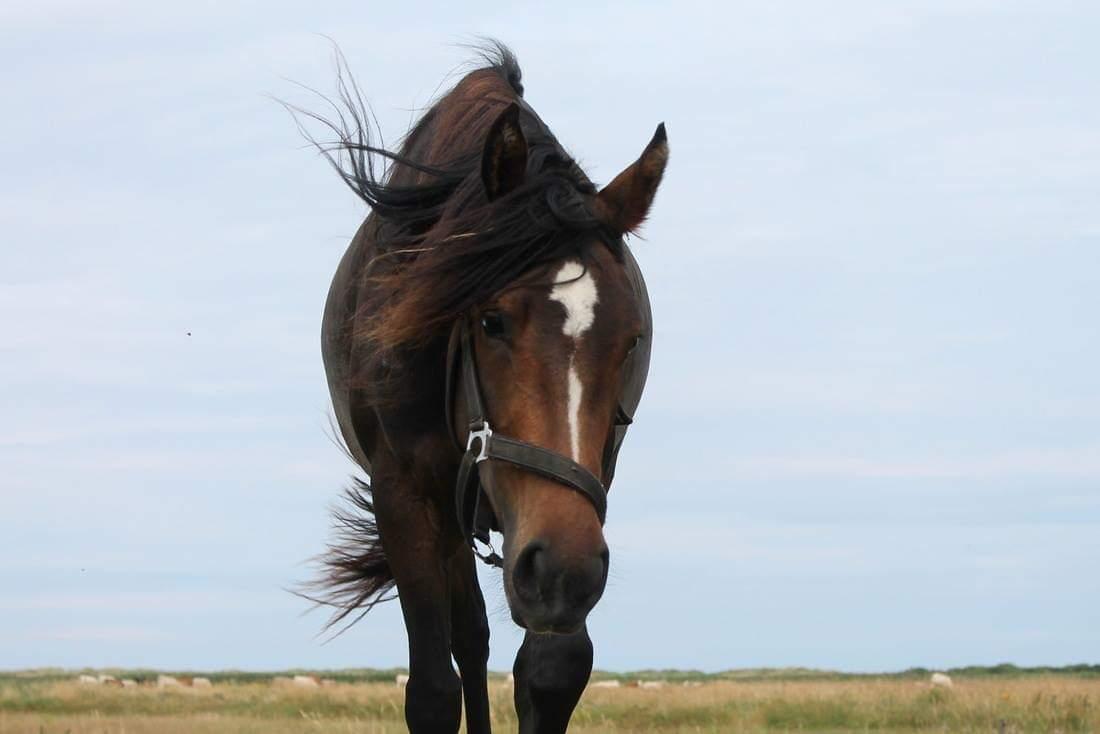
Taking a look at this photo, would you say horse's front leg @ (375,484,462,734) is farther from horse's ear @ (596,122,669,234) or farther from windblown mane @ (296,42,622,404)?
horse's ear @ (596,122,669,234)

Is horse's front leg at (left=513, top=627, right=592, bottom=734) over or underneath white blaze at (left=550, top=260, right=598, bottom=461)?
underneath

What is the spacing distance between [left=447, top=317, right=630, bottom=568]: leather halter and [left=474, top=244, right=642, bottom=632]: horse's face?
32 millimetres

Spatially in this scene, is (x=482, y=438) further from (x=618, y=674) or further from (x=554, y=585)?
(x=618, y=674)

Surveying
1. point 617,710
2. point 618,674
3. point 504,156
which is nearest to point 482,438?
point 504,156

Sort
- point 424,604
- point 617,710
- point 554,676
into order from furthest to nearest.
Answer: point 617,710
point 424,604
point 554,676

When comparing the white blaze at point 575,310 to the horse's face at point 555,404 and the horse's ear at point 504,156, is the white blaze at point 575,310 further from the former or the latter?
the horse's ear at point 504,156

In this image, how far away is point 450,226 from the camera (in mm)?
5387

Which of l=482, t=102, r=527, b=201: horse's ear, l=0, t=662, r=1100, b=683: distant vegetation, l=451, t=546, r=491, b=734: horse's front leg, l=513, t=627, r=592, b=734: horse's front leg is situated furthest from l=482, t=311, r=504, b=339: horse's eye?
l=0, t=662, r=1100, b=683: distant vegetation

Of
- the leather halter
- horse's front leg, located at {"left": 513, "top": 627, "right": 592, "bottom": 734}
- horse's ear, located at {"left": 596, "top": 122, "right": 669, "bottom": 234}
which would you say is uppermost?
horse's ear, located at {"left": 596, "top": 122, "right": 669, "bottom": 234}

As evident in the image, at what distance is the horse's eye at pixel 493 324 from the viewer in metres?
4.96

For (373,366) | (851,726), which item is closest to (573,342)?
(373,366)

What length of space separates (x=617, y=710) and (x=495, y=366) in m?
9.78

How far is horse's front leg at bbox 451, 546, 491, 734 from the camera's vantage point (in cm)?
731

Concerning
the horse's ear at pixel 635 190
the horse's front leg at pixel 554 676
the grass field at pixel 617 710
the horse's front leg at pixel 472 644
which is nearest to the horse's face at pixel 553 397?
the horse's ear at pixel 635 190
